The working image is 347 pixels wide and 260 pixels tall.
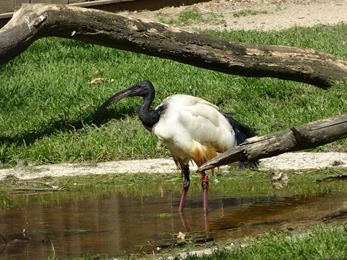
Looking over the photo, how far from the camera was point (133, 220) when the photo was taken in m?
7.59

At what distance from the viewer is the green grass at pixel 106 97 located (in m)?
9.89

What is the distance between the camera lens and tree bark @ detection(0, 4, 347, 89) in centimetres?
930

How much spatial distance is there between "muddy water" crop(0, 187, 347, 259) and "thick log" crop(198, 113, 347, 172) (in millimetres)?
789

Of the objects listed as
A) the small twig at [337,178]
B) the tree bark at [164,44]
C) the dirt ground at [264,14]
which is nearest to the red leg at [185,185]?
the small twig at [337,178]

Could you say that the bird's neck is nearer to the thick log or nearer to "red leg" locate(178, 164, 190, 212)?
"red leg" locate(178, 164, 190, 212)

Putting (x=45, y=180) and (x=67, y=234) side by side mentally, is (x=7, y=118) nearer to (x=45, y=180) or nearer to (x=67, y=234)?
(x=45, y=180)

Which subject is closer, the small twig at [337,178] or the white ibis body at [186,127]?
the white ibis body at [186,127]

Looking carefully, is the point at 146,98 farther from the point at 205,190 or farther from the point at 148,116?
the point at 205,190

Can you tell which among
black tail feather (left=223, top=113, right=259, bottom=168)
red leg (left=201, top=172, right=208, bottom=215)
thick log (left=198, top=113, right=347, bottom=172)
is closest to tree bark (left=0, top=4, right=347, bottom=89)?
black tail feather (left=223, top=113, right=259, bottom=168)

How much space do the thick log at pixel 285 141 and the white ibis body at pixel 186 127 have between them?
177cm

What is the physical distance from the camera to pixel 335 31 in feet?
46.1

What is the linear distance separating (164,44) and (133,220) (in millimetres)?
2722

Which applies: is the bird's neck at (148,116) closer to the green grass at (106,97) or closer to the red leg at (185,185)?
the red leg at (185,185)

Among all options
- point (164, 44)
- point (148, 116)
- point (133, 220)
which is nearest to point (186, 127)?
point (148, 116)
